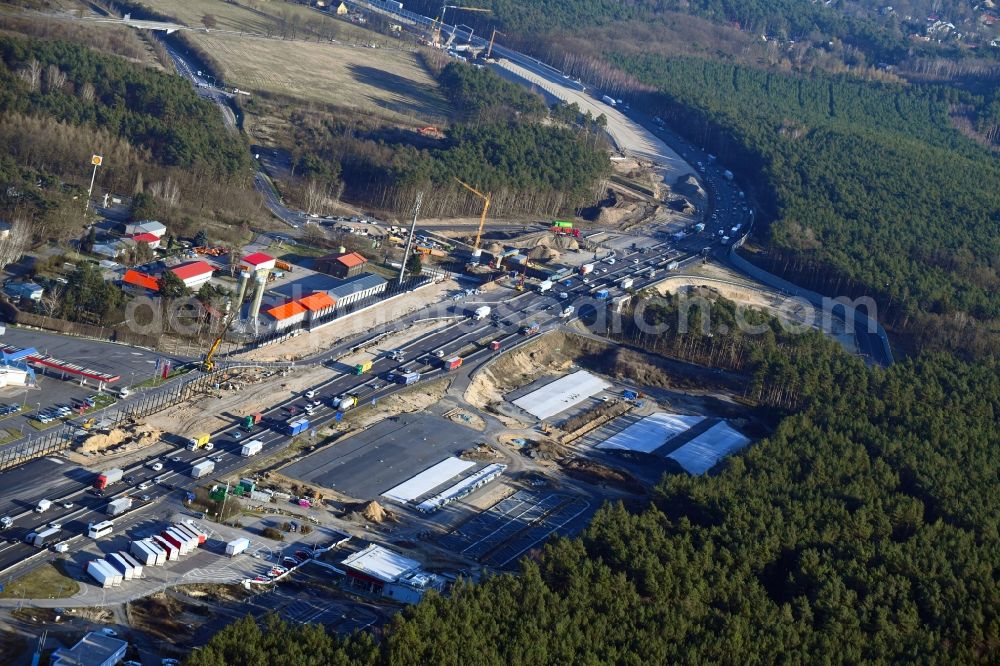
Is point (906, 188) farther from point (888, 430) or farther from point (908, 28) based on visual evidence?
point (908, 28)

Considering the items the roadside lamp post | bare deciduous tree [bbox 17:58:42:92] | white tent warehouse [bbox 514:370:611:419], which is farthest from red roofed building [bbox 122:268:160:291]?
bare deciduous tree [bbox 17:58:42:92]

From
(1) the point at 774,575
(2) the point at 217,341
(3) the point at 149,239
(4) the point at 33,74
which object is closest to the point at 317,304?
(2) the point at 217,341

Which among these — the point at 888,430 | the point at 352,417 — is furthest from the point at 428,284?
the point at 888,430

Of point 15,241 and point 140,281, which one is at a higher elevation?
Answer: point 15,241

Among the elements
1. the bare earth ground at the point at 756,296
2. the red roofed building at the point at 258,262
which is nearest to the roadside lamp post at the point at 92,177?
the red roofed building at the point at 258,262

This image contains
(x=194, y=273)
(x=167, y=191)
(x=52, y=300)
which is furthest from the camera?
(x=167, y=191)

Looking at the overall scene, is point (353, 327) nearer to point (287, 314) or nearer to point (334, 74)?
point (287, 314)

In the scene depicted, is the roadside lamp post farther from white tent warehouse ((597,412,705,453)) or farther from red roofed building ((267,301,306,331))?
white tent warehouse ((597,412,705,453))
